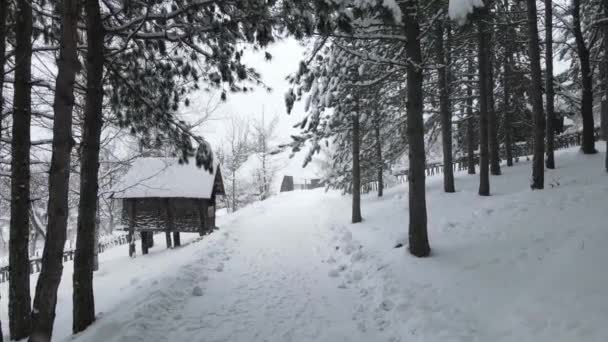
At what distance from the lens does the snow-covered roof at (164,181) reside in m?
15.8

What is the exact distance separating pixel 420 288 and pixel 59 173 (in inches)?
211

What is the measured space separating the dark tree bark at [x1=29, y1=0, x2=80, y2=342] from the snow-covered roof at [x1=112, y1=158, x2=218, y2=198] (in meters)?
12.2

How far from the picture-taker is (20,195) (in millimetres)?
5574

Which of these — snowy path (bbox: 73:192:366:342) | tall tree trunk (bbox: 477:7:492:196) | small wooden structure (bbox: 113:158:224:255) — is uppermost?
tall tree trunk (bbox: 477:7:492:196)

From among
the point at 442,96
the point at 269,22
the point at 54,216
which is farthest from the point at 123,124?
the point at 442,96

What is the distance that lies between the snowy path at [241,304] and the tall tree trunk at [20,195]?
214cm

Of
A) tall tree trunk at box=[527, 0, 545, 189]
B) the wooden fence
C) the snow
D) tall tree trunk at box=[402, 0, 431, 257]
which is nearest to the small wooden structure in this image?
the wooden fence

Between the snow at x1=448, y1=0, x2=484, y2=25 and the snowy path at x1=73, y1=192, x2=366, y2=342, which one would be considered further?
the snowy path at x1=73, y1=192, x2=366, y2=342

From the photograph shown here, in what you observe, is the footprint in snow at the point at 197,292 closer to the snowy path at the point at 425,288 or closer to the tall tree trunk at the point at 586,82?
the snowy path at the point at 425,288

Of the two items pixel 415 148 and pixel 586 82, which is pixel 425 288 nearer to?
pixel 415 148

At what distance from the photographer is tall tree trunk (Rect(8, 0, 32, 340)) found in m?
5.48

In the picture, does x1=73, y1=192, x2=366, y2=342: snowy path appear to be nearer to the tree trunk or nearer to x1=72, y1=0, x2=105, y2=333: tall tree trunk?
x1=72, y1=0, x2=105, y2=333: tall tree trunk

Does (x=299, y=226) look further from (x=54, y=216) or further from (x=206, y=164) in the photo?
(x=54, y=216)

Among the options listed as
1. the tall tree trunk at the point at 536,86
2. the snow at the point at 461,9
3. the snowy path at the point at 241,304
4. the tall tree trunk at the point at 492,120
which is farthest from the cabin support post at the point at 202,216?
the snow at the point at 461,9
